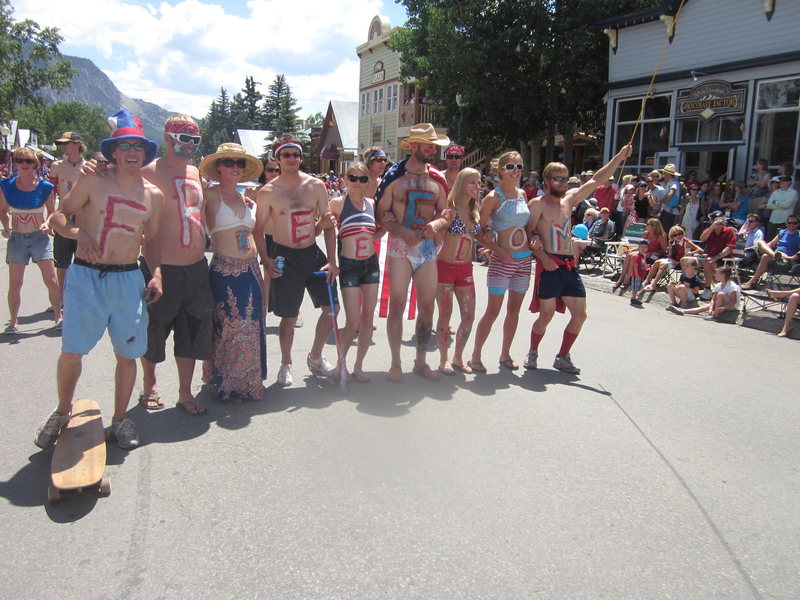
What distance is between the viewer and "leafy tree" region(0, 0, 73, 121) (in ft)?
104

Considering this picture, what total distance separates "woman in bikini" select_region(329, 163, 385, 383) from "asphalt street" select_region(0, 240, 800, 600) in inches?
25.3

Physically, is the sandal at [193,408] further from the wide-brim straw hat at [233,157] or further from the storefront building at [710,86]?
the storefront building at [710,86]

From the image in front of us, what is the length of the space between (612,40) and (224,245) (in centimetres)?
1625

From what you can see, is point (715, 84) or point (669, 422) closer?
point (669, 422)

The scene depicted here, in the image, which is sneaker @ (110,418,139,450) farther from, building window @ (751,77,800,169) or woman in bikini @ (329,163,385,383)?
building window @ (751,77,800,169)

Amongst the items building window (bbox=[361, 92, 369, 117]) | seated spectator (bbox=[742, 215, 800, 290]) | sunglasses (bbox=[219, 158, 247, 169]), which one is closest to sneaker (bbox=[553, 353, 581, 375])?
sunglasses (bbox=[219, 158, 247, 169])

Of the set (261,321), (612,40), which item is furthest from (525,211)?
(612,40)

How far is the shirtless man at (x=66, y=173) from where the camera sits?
21.7 ft

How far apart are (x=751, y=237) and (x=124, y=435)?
36.1 ft

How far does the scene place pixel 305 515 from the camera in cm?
312

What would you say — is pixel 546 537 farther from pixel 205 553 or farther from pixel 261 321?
pixel 261 321

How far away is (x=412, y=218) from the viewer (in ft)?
16.7

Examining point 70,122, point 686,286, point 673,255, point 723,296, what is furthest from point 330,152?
point 70,122

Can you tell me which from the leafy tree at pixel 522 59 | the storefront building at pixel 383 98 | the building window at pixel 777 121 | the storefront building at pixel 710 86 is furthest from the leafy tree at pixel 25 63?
the building window at pixel 777 121
